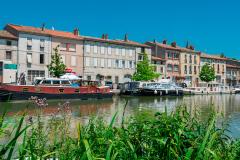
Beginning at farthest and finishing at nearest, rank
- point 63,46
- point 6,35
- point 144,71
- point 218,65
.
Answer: point 218,65 → point 144,71 → point 63,46 → point 6,35

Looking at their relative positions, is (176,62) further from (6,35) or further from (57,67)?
(6,35)

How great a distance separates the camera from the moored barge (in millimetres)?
32594

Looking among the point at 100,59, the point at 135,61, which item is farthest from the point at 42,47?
the point at 135,61

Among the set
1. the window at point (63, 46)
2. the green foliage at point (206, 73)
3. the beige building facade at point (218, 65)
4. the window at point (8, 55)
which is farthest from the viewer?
the beige building facade at point (218, 65)

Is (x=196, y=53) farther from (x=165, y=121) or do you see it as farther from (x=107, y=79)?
(x=165, y=121)

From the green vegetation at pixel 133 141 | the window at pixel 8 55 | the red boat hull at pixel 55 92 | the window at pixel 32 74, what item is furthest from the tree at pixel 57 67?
the green vegetation at pixel 133 141

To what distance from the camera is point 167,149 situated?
13.9ft

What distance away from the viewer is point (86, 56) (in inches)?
2094

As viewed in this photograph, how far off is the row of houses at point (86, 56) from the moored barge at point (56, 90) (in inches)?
380

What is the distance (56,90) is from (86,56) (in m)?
18.5

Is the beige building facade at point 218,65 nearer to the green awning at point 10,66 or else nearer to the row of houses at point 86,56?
the row of houses at point 86,56

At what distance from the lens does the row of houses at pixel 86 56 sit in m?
44.2

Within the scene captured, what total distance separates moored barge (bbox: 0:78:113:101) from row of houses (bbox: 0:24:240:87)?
9.65 metres

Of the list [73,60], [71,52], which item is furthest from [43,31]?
[73,60]
